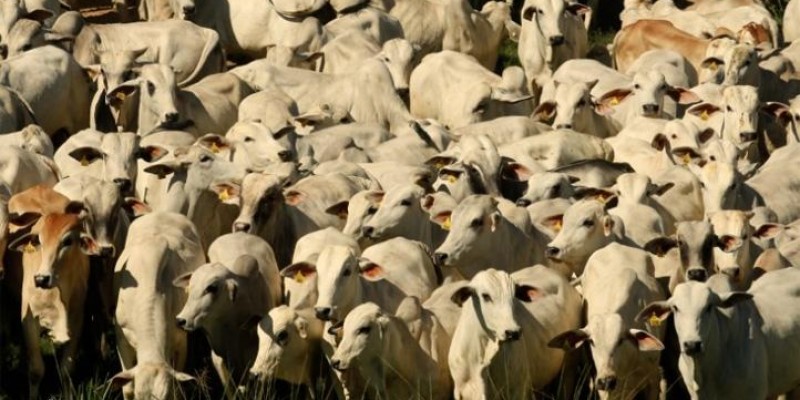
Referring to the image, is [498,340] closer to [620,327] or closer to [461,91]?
[620,327]

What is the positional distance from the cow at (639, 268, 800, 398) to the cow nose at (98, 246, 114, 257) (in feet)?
13.0

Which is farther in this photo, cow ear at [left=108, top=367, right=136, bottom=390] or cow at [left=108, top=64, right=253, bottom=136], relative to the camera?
cow at [left=108, top=64, right=253, bottom=136]

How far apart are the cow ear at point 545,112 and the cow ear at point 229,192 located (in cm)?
425

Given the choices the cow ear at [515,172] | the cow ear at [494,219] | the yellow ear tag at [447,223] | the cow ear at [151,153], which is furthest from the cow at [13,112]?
the cow ear at [494,219]

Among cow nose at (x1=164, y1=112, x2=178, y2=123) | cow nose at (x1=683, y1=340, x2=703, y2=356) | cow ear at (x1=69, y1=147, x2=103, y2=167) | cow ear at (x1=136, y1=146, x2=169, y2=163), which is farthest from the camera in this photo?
cow nose at (x1=164, y1=112, x2=178, y2=123)

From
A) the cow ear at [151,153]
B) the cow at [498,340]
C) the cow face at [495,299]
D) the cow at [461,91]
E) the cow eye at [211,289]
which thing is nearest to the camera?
the cow face at [495,299]

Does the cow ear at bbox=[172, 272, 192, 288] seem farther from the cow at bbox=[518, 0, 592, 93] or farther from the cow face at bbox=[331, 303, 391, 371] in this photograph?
the cow at bbox=[518, 0, 592, 93]

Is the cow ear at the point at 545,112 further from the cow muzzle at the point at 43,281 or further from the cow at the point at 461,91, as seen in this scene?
the cow muzzle at the point at 43,281

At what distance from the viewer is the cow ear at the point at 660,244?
59.0 ft

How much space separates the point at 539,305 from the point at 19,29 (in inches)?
306

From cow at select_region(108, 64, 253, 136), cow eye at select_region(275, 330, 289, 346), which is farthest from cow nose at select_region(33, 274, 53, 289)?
cow at select_region(108, 64, 253, 136)

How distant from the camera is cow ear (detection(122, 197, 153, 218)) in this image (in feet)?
61.4

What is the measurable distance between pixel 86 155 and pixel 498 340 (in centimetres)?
471

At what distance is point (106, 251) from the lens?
17.9m
